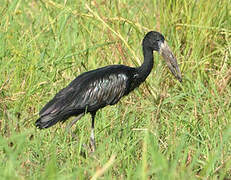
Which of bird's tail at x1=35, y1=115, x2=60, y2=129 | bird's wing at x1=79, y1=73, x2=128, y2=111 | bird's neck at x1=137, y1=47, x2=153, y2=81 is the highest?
bird's neck at x1=137, y1=47, x2=153, y2=81

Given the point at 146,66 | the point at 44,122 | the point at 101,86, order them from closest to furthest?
the point at 44,122, the point at 101,86, the point at 146,66

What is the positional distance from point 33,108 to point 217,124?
1.96 metres

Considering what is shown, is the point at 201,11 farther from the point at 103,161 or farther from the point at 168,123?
the point at 103,161

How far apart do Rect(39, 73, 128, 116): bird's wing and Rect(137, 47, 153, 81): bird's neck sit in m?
0.21

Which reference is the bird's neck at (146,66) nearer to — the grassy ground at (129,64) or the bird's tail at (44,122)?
the grassy ground at (129,64)

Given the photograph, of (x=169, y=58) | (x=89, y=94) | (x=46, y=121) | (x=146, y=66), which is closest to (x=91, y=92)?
(x=89, y=94)

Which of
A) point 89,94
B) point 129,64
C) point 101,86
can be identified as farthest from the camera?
point 129,64

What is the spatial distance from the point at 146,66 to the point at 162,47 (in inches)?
11.1

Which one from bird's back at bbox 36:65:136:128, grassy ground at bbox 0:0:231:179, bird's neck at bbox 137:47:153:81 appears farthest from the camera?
bird's neck at bbox 137:47:153:81

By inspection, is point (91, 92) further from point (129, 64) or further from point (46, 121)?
point (129, 64)

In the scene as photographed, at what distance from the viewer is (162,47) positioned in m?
6.68

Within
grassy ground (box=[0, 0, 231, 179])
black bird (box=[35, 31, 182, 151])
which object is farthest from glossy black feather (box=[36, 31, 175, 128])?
grassy ground (box=[0, 0, 231, 179])

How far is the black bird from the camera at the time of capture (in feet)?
19.6

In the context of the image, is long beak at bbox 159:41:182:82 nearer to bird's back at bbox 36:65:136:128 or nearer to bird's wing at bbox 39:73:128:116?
bird's back at bbox 36:65:136:128
